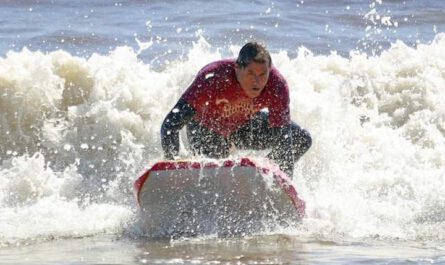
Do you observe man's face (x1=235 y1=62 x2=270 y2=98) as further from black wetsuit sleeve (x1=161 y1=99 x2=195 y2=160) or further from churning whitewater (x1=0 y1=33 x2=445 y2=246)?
churning whitewater (x1=0 y1=33 x2=445 y2=246)

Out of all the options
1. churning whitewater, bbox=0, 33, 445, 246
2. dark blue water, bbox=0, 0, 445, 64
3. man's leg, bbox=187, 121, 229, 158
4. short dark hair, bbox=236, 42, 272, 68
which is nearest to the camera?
short dark hair, bbox=236, 42, 272, 68

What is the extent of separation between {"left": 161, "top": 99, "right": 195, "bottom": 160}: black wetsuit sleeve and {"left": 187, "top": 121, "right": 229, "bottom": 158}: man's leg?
215 millimetres

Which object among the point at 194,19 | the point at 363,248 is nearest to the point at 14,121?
the point at 363,248

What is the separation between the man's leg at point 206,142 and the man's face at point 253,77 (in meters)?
0.45

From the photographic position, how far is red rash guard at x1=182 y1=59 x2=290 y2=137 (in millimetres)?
7707

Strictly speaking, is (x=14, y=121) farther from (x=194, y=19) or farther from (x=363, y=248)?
(x=194, y=19)

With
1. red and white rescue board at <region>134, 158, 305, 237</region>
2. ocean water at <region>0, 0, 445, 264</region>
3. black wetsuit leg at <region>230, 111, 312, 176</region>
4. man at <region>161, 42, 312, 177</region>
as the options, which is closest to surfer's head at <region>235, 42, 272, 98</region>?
man at <region>161, 42, 312, 177</region>

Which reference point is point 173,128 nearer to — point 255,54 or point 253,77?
point 253,77

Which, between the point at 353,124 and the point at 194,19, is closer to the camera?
the point at 353,124

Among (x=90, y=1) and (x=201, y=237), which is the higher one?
(x=90, y=1)

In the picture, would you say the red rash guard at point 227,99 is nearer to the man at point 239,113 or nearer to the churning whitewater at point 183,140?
the man at point 239,113

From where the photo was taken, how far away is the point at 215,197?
752 cm

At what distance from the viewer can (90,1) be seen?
1705 cm

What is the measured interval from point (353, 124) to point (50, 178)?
3.41 m
